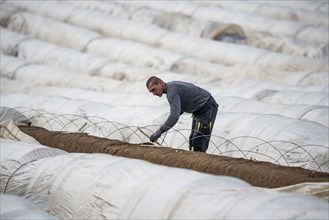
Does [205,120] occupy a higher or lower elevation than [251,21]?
lower

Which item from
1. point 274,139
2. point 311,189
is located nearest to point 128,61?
point 274,139

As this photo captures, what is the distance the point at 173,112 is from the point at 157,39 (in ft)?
55.3

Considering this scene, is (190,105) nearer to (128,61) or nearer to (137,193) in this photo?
(137,193)

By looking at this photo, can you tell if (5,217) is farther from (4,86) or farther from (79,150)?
(4,86)

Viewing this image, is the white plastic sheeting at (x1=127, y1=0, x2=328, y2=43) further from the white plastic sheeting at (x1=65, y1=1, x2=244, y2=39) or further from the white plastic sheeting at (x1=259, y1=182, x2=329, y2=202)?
the white plastic sheeting at (x1=259, y1=182, x2=329, y2=202)

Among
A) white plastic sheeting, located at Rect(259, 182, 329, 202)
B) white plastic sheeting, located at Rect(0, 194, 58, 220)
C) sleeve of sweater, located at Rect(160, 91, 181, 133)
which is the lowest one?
white plastic sheeting, located at Rect(0, 194, 58, 220)

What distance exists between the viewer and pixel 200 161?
468 inches

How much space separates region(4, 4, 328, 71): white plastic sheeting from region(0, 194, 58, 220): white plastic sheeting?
15.4 metres

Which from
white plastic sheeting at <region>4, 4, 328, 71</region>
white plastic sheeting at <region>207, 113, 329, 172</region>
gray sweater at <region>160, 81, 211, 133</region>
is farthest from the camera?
white plastic sheeting at <region>4, 4, 328, 71</region>

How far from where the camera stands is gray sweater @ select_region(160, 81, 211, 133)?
1183 centimetres

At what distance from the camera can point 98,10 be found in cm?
3253

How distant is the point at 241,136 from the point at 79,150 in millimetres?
3150

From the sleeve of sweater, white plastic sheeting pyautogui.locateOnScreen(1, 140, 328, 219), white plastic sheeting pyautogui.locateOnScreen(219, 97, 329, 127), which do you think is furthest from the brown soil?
white plastic sheeting pyautogui.locateOnScreen(219, 97, 329, 127)

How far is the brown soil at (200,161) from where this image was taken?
1105cm
